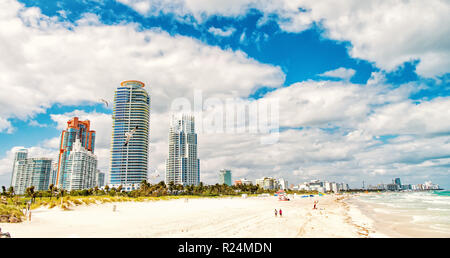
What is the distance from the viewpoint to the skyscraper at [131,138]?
532ft

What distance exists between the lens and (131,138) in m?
168

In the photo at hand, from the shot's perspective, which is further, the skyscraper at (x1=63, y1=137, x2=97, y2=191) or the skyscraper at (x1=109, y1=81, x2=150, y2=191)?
the skyscraper at (x1=63, y1=137, x2=97, y2=191)

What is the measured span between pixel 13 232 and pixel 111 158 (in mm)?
163268

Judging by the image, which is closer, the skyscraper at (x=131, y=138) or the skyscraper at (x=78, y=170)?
the skyscraper at (x=131, y=138)

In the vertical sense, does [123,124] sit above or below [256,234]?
above

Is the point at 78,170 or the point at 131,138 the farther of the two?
the point at 78,170

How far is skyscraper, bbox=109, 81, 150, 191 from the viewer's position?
532ft

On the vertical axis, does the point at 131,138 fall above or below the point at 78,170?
above

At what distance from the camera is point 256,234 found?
16.8 m
